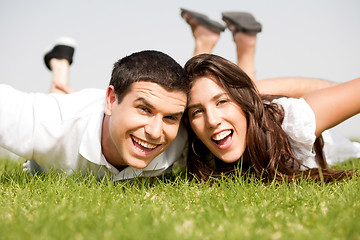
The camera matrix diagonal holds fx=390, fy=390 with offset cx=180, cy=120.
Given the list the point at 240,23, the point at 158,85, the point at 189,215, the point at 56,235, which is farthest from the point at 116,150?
the point at 240,23

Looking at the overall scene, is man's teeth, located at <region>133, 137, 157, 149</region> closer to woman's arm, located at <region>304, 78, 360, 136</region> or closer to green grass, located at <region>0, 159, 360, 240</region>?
green grass, located at <region>0, 159, 360, 240</region>

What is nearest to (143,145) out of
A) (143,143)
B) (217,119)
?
(143,143)

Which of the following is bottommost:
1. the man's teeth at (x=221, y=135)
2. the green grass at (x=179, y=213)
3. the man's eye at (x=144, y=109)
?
the green grass at (x=179, y=213)

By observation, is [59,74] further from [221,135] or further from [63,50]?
[221,135]

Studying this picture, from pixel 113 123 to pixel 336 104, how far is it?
2.04m

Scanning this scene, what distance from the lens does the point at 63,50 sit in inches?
242

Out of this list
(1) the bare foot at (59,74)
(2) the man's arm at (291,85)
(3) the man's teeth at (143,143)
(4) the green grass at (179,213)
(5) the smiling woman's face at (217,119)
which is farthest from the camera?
(1) the bare foot at (59,74)

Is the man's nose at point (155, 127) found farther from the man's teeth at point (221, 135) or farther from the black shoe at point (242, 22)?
the black shoe at point (242, 22)

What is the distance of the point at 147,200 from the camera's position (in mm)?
2773

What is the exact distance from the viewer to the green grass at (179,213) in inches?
77.2

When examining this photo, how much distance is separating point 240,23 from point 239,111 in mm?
2293

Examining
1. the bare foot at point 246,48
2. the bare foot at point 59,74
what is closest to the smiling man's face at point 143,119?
the bare foot at point 246,48

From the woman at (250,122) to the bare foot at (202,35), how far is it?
190cm

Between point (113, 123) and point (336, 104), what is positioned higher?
point (336, 104)
